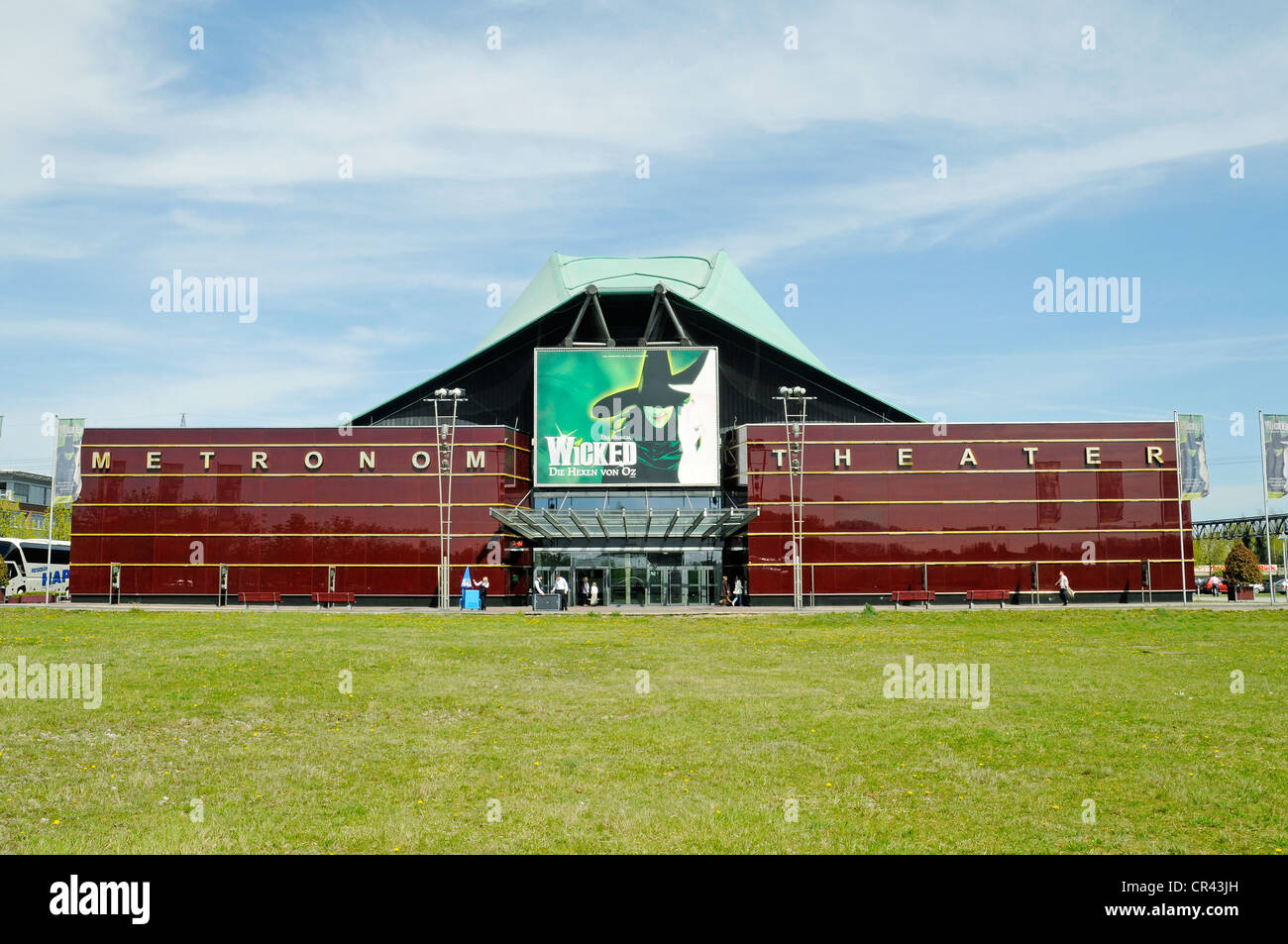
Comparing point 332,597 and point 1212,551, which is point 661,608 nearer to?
point 332,597

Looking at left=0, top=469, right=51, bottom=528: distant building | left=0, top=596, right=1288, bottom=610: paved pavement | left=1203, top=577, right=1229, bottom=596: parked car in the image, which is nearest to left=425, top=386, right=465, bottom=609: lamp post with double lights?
left=0, top=596, right=1288, bottom=610: paved pavement

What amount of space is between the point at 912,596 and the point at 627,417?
1922 cm

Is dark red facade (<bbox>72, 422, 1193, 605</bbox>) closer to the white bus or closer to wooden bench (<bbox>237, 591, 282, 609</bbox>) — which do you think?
wooden bench (<bbox>237, 591, 282, 609</bbox>)

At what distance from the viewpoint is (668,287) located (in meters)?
63.6

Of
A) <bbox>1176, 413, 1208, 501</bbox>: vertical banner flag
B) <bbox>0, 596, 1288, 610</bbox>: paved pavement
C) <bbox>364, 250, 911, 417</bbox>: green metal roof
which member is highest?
<bbox>364, 250, 911, 417</bbox>: green metal roof

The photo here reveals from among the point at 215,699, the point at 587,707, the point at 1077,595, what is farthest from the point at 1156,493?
the point at 215,699

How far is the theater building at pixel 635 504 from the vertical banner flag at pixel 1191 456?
62cm

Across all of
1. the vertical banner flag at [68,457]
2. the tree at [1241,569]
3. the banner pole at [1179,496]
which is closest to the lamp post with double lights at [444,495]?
the vertical banner flag at [68,457]

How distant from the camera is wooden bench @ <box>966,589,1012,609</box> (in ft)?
180

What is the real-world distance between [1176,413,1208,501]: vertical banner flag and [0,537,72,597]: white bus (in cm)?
6974

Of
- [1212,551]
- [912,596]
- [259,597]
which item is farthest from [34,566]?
[1212,551]

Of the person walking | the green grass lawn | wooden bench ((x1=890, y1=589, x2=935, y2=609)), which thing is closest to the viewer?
the green grass lawn
